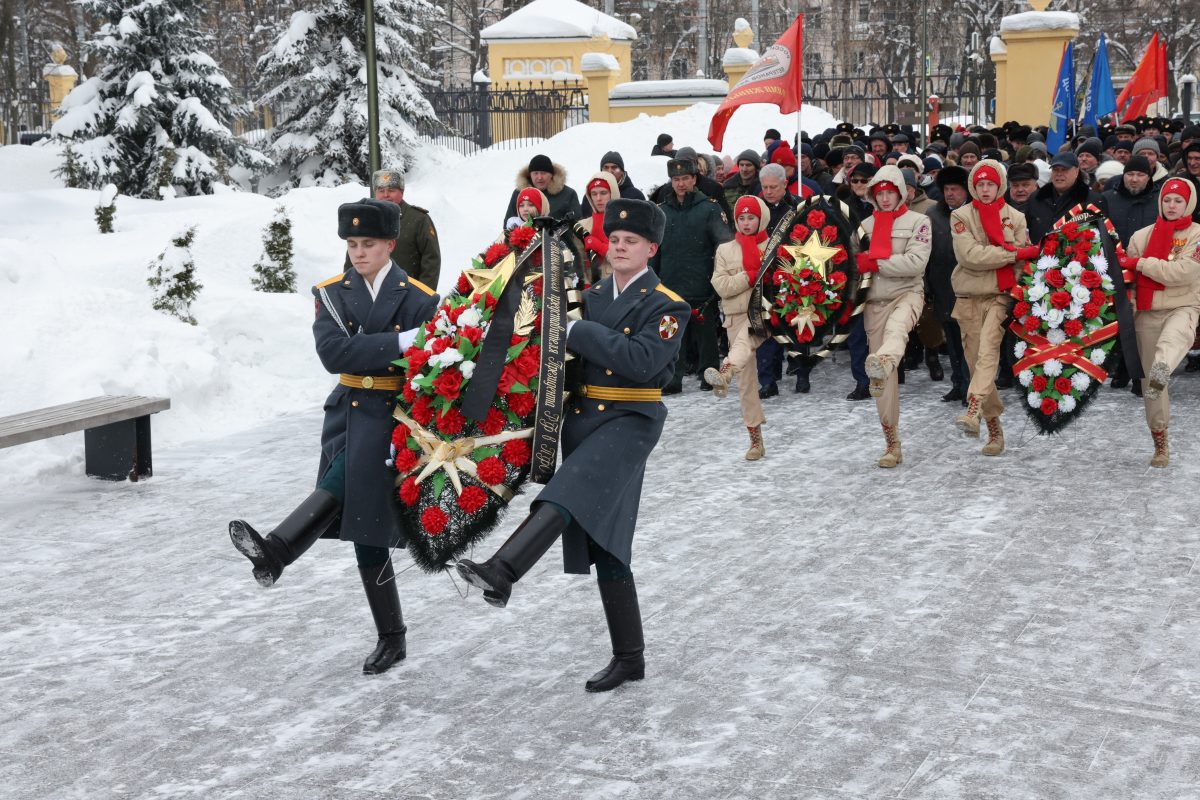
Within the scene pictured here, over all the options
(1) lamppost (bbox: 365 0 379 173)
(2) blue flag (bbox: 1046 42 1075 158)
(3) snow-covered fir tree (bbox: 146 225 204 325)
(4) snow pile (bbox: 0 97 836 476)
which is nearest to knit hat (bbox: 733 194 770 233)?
(1) lamppost (bbox: 365 0 379 173)

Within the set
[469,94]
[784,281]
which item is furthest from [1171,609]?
[469,94]

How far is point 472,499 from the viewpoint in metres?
5.34

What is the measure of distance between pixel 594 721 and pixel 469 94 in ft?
81.2

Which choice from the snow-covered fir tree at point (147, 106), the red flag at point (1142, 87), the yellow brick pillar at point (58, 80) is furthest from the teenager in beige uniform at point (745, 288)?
the yellow brick pillar at point (58, 80)

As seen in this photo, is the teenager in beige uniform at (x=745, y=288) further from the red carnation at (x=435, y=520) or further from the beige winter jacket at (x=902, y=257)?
the red carnation at (x=435, y=520)

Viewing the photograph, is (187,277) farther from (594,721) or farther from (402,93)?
(402,93)

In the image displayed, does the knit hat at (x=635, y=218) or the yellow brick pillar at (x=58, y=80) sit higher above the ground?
the yellow brick pillar at (x=58, y=80)

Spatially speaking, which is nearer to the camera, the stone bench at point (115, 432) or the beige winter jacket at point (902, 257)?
the stone bench at point (115, 432)

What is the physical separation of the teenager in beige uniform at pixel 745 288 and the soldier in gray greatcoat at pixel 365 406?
4.16 m

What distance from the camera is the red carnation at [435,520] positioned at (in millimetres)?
5383

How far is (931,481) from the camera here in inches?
363

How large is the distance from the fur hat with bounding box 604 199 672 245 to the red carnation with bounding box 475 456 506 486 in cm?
99

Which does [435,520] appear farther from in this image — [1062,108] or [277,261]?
[1062,108]

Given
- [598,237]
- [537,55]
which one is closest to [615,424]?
[598,237]
